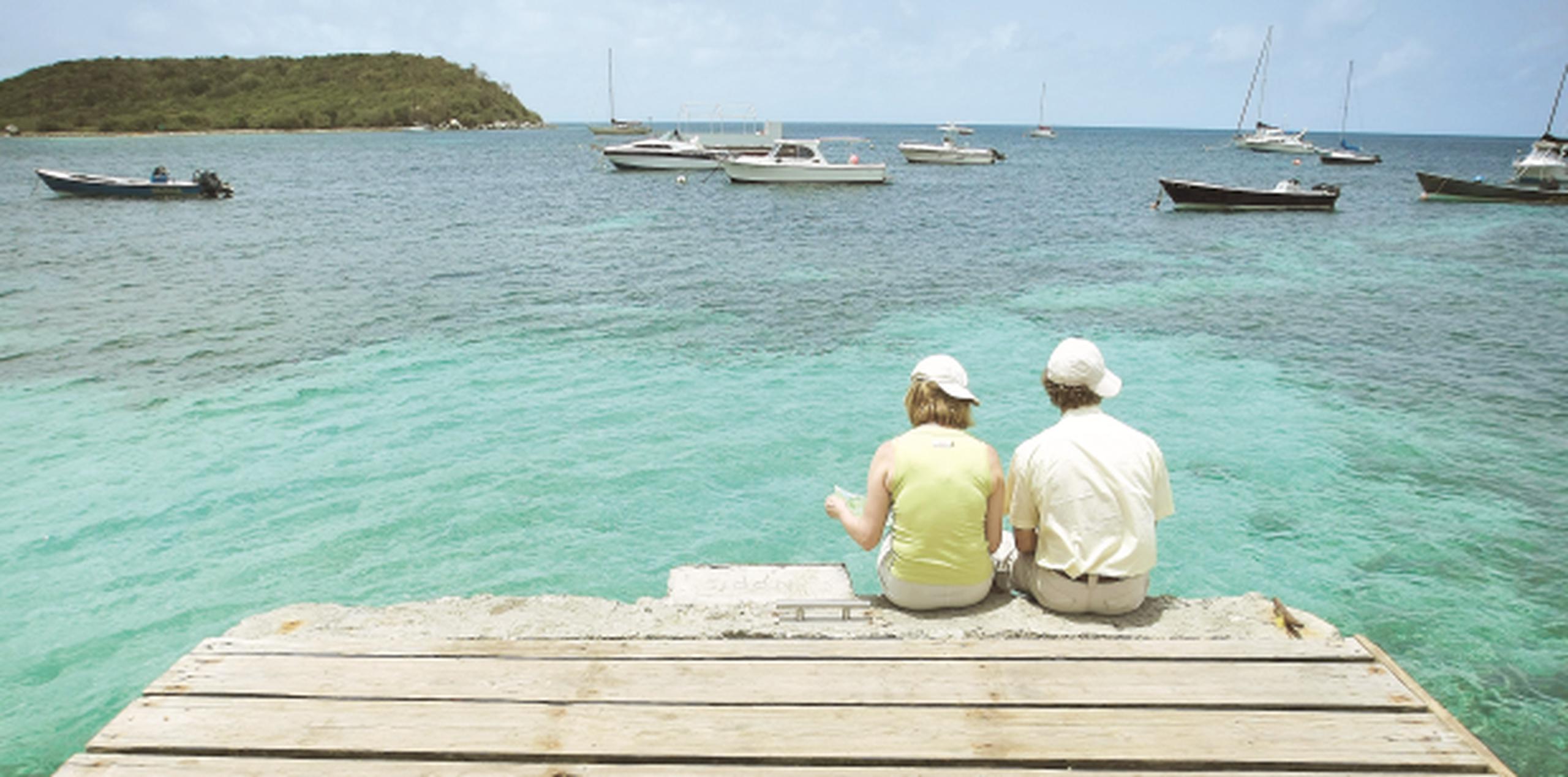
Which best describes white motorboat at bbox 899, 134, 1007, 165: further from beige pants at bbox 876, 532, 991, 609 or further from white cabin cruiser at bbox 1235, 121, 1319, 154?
beige pants at bbox 876, 532, 991, 609

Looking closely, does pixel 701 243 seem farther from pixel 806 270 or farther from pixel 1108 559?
pixel 1108 559

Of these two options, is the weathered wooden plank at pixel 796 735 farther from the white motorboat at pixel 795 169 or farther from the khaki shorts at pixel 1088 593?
the white motorboat at pixel 795 169

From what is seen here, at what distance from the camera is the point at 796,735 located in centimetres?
286

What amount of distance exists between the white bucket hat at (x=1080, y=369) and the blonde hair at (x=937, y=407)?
1.46ft

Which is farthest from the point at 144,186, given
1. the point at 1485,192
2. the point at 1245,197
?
the point at 1485,192

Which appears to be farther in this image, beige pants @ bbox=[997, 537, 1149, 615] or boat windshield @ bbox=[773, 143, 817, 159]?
boat windshield @ bbox=[773, 143, 817, 159]

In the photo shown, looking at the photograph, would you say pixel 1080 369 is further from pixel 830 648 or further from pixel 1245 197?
pixel 1245 197

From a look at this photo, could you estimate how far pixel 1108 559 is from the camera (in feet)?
12.7

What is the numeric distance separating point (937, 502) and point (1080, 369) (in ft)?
3.06

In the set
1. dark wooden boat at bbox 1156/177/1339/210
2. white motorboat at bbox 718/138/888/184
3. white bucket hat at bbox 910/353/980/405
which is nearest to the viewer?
white bucket hat at bbox 910/353/980/405

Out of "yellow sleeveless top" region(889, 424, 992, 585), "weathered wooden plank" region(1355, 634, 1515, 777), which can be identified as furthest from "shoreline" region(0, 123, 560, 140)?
"weathered wooden plank" region(1355, 634, 1515, 777)

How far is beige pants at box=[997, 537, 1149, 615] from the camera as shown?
3.93 metres

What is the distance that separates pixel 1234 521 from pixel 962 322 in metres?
8.57

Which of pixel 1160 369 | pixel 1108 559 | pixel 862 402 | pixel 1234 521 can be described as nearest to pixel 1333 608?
pixel 1234 521
